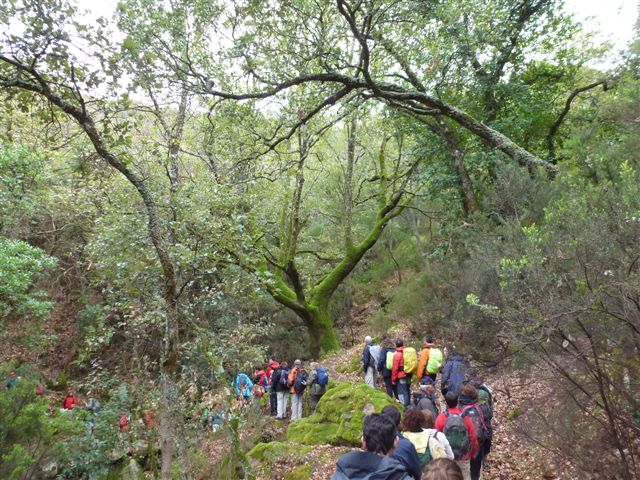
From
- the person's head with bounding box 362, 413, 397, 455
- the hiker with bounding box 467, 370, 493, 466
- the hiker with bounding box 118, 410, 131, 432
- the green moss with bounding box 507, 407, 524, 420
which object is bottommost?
the green moss with bounding box 507, 407, 524, 420

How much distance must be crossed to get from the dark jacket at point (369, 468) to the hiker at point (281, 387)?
28.5ft

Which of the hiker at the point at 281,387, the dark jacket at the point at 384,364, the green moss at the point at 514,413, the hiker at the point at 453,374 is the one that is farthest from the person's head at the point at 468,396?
the hiker at the point at 281,387

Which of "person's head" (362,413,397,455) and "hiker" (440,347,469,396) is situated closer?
"person's head" (362,413,397,455)

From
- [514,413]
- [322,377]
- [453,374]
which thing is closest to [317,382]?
[322,377]

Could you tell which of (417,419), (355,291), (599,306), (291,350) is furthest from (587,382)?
(355,291)

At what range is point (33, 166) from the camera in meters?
11.6

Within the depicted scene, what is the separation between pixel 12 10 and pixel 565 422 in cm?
712

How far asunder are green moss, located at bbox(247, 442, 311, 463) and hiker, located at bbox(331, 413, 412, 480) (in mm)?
4963

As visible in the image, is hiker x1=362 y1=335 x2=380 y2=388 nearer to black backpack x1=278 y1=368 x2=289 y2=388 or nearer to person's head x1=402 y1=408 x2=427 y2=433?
black backpack x1=278 y1=368 x2=289 y2=388

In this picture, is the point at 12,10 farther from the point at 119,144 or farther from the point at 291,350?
the point at 291,350

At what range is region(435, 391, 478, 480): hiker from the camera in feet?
13.8

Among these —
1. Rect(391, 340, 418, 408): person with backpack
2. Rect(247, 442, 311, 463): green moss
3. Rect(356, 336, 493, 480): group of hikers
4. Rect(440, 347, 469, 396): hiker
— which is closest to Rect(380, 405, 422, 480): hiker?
→ Rect(356, 336, 493, 480): group of hikers

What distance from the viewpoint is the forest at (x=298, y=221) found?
4125 millimetres

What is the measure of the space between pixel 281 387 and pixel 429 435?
26.0ft
